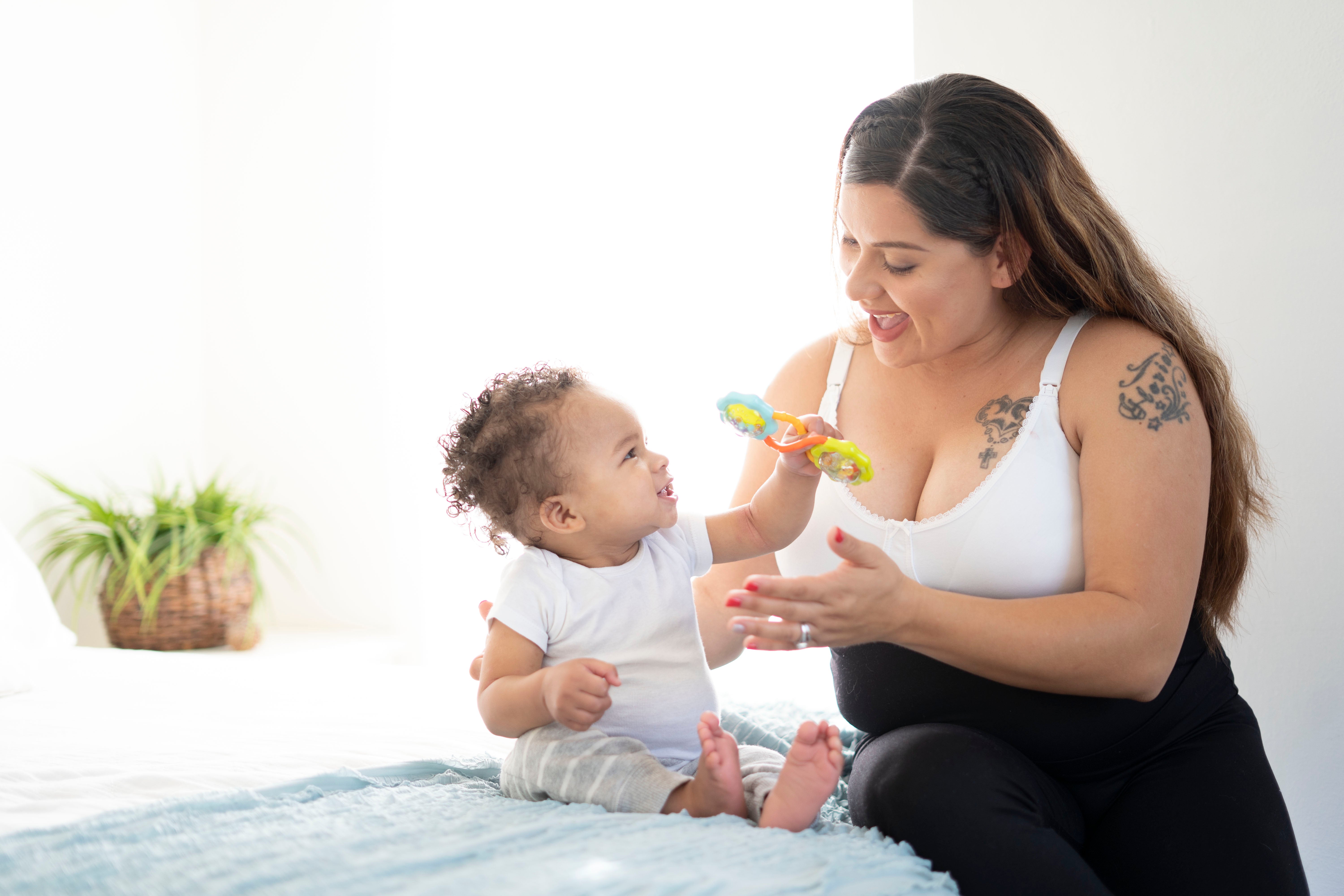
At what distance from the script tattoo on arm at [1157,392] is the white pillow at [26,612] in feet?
5.90

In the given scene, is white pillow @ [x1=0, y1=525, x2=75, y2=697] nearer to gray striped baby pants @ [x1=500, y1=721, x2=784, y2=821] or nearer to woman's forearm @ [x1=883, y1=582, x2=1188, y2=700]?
gray striped baby pants @ [x1=500, y1=721, x2=784, y2=821]

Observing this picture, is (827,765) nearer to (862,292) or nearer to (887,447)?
(887,447)

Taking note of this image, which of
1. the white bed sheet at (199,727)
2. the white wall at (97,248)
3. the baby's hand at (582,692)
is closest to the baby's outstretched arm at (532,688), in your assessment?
the baby's hand at (582,692)

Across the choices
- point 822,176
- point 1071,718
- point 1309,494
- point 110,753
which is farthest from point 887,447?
point 822,176

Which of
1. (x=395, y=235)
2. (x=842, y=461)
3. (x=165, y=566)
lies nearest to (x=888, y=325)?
(x=842, y=461)

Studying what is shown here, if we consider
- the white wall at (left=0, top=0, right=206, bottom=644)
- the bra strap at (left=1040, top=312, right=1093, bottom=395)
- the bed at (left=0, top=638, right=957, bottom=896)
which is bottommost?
the bed at (left=0, top=638, right=957, bottom=896)

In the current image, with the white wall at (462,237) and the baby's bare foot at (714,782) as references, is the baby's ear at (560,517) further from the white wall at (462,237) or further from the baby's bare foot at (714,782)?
the white wall at (462,237)

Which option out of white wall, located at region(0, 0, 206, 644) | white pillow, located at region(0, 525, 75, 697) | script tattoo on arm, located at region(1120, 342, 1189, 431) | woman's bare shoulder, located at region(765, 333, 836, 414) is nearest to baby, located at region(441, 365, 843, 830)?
woman's bare shoulder, located at region(765, 333, 836, 414)

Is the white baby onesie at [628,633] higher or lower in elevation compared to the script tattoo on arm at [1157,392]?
lower

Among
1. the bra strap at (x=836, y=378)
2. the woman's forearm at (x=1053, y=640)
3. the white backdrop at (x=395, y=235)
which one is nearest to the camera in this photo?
the woman's forearm at (x=1053, y=640)

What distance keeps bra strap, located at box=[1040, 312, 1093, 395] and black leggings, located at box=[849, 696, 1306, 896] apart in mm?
455

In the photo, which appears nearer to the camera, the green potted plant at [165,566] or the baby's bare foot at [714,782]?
the baby's bare foot at [714,782]

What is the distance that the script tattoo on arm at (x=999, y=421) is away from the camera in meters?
1.39

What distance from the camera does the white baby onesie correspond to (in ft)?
4.20
